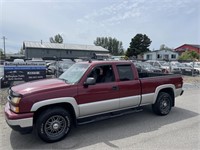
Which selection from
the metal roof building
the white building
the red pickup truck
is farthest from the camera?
the white building

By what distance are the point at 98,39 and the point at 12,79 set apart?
306 ft

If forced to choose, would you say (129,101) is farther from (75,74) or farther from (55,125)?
(55,125)

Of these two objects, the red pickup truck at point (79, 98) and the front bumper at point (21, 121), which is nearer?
the front bumper at point (21, 121)

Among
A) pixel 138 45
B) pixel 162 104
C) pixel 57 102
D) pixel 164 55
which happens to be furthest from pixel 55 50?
pixel 57 102

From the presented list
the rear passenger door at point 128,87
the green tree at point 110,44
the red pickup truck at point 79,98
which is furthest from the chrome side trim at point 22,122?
the green tree at point 110,44

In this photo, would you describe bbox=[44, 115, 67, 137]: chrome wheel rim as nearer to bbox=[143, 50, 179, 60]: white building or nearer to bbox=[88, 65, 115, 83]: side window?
bbox=[88, 65, 115, 83]: side window

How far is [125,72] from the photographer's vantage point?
5188mm

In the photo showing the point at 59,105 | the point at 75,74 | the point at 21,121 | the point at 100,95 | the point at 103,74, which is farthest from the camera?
the point at 103,74

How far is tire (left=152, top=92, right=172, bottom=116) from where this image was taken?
5.79 m

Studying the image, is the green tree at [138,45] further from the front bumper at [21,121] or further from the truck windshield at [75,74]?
the front bumper at [21,121]

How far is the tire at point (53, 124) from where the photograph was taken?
153 inches

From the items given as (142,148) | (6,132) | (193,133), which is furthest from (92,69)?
(193,133)

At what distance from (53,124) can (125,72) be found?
8.12ft

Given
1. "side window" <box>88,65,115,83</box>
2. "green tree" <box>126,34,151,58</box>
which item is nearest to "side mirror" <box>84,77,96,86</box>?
"side window" <box>88,65,115,83</box>
